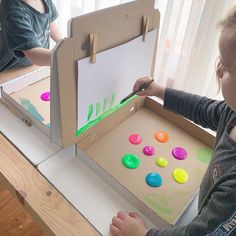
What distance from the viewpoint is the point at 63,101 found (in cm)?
49

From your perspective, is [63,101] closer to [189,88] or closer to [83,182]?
[83,182]

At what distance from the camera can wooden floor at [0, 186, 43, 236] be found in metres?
0.98

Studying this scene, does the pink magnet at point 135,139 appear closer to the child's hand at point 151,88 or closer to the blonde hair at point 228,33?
the child's hand at point 151,88

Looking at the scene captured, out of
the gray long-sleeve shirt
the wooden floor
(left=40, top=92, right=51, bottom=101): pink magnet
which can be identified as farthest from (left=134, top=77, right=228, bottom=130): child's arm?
the wooden floor

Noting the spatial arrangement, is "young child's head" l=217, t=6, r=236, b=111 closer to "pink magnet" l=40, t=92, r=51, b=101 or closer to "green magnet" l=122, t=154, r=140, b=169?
"green magnet" l=122, t=154, r=140, b=169

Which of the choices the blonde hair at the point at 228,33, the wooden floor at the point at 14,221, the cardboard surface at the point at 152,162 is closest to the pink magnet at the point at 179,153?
the cardboard surface at the point at 152,162

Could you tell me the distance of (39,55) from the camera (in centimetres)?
71

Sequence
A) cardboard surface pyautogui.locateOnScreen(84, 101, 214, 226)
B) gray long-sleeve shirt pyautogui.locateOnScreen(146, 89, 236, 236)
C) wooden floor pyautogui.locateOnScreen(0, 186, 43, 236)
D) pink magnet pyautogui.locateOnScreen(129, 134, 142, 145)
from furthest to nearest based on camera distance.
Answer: wooden floor pyautogui.locateOnScreen(0, 186, 43, 236), pink magnet pyautogui.locateOnScreen(129, 134, 142, 145), cardboard surface pyautogui.locateOnScreen(84, 101, 214, 226), gray long-sleeve shirt pyautogui.locateOnScreen(146, 89, 236, 236)

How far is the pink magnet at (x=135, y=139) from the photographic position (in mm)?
620

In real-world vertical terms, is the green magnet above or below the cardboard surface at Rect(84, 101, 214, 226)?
above

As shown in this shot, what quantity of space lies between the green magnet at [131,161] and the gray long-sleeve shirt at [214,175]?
0.13 m

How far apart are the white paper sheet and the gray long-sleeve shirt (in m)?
0.09

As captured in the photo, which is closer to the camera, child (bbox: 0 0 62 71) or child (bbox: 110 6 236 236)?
child (bbox: 110 6 236 236)

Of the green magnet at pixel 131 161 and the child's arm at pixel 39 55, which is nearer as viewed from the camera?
the green magnet at pixel 131 161
